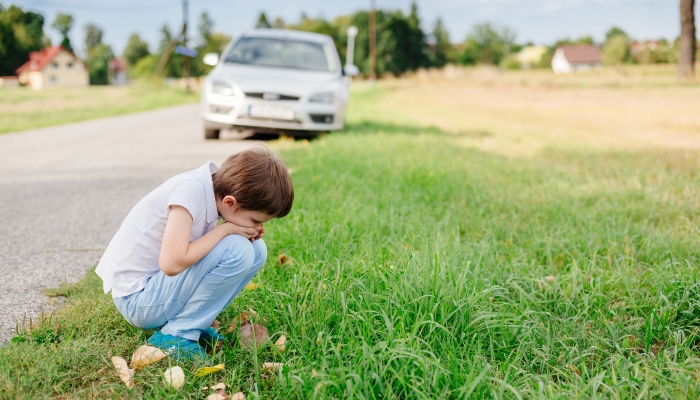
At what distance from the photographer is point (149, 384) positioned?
169 centimetres

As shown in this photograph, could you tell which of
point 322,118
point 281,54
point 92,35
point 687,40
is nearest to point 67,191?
point 322,118

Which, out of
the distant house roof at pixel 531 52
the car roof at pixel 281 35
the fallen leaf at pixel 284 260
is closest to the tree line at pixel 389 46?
the distant house roof at pixel 531 52

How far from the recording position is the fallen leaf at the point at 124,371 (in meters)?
1.70

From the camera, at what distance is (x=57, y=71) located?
35812mm

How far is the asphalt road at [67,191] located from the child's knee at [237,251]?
89 centimetres

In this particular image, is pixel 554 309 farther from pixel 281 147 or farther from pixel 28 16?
pixel 28 16

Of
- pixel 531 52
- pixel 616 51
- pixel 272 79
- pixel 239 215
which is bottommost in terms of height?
pixel 239 215

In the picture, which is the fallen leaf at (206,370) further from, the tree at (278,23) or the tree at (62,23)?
the tree at (278,23)

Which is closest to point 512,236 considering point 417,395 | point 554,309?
point 554,309

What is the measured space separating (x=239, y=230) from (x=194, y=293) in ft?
0.87

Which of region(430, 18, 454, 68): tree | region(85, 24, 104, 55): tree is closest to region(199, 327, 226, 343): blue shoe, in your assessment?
region(430, 18, 454, 68): tree

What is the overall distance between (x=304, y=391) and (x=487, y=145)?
6309 millimetres

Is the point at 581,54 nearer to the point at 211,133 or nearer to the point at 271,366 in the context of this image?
the point at 211,133

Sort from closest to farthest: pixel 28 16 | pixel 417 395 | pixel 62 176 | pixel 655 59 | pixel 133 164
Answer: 1. pixel 417 395
2. pixel 62 176
3. pixel 133 164
4. pixel 28 16
5. pixel 655 59
